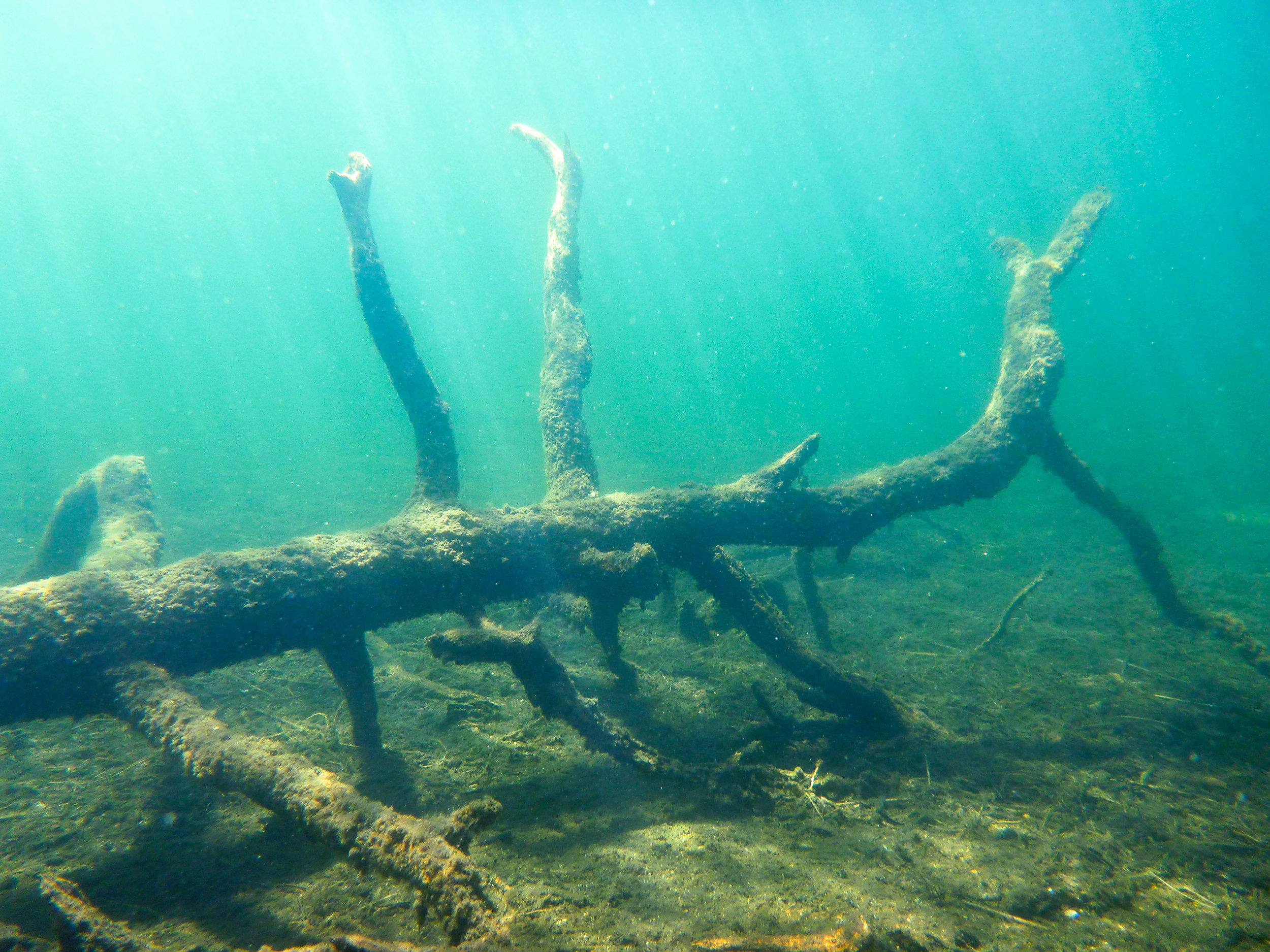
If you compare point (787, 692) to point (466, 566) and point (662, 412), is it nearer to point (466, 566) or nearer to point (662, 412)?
point (466, 566)

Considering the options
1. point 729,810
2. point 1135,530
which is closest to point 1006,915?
point 729,810

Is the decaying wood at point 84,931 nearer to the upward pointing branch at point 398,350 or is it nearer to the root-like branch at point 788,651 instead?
the upward pointing branch at point 398,350

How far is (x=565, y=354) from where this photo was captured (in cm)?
686

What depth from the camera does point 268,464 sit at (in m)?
24.1

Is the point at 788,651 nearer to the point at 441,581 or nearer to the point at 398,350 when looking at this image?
the point at 441,581

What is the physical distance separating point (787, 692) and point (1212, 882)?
2.94 m

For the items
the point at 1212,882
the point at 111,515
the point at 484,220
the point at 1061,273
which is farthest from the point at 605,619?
the point at 484,220

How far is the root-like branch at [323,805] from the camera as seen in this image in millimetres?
1769

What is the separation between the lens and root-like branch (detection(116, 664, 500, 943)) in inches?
69.6

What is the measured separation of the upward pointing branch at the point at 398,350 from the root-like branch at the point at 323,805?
7.80ft

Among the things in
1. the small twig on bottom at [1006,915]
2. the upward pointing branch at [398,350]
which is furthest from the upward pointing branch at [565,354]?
the small twig on bottom at [1006,915]

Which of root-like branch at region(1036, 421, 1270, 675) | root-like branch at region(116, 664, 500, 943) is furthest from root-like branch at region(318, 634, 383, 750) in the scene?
root-like branch at region(1036, 421, 1270, 675)

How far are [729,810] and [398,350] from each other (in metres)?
4.86

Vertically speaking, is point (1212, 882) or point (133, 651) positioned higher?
point (133, 651)
